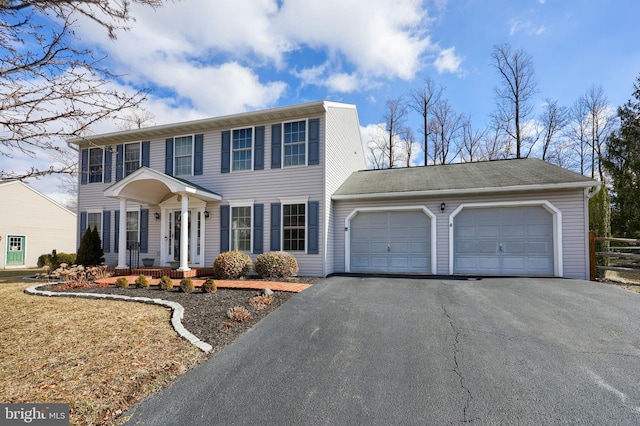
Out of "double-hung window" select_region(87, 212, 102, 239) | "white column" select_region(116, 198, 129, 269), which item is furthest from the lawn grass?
"double-hung window" select_region(87, 212, 102, 239)

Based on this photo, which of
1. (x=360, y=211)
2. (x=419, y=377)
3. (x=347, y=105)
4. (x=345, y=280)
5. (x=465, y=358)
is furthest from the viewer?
(x=347, y=105)

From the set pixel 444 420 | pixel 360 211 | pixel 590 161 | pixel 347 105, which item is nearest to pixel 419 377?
pixel 444 420

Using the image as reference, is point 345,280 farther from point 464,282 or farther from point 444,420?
point 444,420

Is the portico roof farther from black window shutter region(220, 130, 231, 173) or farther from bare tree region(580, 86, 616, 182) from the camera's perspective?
bare tree region(580, 86, 616, 182)

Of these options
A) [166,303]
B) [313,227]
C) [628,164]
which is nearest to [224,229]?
[313,227]

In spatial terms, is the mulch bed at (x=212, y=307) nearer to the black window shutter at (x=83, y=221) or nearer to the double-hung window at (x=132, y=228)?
the double-hung window at (x=132, y=228)

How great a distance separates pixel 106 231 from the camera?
41.4ft

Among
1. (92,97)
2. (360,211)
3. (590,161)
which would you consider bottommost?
(360,211)

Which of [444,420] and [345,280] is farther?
[345,280]

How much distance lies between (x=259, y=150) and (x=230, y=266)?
4.33m

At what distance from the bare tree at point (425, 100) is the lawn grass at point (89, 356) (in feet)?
75.6

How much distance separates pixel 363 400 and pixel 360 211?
27.4 ft

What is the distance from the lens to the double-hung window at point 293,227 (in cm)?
1061

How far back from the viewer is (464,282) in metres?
8.65
